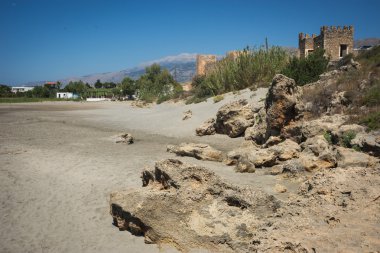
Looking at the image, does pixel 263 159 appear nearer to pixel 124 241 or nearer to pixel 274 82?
pixel 274 82

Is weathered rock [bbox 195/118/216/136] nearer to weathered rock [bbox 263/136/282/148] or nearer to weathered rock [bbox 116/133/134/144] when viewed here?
weathered rock [bbox 116/133/134/144]

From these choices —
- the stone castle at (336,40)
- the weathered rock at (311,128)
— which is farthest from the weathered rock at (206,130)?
the stone castle at (336,40)

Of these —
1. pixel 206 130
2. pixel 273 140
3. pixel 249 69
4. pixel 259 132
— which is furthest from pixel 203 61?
pixel 273 140

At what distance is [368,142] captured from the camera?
7.75 meters

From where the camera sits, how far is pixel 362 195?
4254 millimetres

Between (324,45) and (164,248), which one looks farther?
(324,45)

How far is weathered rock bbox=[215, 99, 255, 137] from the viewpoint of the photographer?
562 inches

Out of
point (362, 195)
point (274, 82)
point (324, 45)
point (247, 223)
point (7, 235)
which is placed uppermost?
point (324, 45)

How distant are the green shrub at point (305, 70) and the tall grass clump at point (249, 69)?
101 inches

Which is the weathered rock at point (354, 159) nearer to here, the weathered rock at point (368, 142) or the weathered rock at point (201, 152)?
the weathered rock at point (368, 142)

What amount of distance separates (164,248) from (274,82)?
7.75 m

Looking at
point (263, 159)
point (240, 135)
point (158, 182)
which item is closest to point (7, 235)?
point (158, 182)

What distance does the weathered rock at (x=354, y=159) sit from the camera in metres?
6.66

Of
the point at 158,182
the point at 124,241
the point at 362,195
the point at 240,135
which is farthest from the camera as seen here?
the point at 240,135
